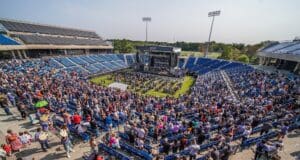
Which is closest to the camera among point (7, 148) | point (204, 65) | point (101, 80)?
point (7, 148)

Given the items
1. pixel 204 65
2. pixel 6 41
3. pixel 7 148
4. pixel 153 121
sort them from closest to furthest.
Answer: pixel 7 148
pixel 153 121
pixel 6 41
pixel 204 65

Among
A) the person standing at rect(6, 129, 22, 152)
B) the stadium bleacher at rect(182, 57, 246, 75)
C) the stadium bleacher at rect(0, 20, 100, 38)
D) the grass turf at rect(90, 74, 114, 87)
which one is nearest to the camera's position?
the person standing at rect(6, 129, 22, 152)

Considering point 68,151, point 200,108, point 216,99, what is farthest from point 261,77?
point 68,151

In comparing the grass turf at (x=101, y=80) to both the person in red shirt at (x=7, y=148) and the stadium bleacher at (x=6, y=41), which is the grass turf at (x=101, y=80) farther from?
the person in red shirt at (x=7, y=148)

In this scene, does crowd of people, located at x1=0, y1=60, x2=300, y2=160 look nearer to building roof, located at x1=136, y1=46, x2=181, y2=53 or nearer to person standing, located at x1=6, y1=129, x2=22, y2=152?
person standing, located at x1=6, y1=129, x2=22, y2=152

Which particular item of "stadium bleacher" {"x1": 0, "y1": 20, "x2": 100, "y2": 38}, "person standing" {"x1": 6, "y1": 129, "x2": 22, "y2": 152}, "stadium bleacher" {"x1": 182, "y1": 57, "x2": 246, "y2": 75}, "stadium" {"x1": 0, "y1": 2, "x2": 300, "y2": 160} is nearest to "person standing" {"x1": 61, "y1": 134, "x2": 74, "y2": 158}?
"stadium" {"x1": 0, "y1": 2, "x2": 300, "y2": 160}

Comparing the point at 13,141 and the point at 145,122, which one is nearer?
the point at 13,141

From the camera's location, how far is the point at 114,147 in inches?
441

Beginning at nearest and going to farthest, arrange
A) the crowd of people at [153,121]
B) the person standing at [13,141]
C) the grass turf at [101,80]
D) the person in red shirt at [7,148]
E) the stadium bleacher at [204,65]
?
Answer: the person in red shirt at [7,148] → the person standing at [13,141] → the crowd of people at [153,121] → the grass turf at [101,80] → the stadium bleacher at [204,65]

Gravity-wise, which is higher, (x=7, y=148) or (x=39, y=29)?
(x=39, y=29)

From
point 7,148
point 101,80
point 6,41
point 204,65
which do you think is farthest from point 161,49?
point 7,148

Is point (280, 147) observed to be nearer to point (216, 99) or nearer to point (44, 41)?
point (216, 99)

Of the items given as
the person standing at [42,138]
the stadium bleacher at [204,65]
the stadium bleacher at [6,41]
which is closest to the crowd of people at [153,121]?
the person standing at [42,138]

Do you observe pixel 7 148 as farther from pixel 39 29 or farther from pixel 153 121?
pixel 39 29
